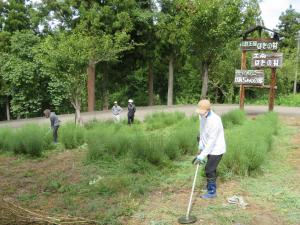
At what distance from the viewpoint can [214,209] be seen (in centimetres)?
564

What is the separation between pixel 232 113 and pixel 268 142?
5.08m

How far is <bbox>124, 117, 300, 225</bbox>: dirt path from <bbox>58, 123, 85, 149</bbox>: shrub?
17.2 feet

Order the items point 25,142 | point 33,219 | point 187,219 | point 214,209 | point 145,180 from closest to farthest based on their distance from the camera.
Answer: point 187,219 → point 33,219 → point 214,209 → point 145,180 → point 25,142

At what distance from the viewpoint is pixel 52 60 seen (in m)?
14.0

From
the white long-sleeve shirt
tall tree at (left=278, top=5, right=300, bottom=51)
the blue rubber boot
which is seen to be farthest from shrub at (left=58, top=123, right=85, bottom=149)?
tall tree at (left=278, top=5, right=300, bottom=51)

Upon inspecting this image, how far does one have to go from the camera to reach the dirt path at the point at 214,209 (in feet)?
17.2

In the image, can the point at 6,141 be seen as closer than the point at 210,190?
No

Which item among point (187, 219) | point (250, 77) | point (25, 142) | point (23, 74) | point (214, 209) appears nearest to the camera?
point (187, 219)

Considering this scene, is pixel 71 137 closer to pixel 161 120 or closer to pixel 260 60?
pixel 161 120

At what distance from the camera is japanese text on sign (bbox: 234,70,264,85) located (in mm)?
16875

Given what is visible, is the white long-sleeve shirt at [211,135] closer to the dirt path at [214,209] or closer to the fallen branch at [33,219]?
the dirt path at [214,209]

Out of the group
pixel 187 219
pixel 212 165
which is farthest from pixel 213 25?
pixel 187 219

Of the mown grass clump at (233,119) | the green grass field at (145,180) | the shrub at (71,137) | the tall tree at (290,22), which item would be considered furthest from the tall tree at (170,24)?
the tall tree at (290,22)

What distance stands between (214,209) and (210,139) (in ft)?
3.44
